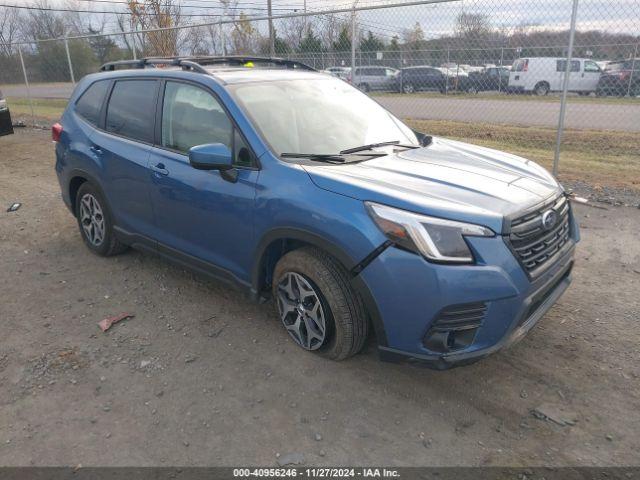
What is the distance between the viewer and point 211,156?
3.22 m

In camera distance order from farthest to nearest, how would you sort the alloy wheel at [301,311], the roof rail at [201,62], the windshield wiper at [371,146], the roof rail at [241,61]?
the roof rail at [241,61] → the roof rail at [201,62] → the windshield wiper at [371,146] → the alloy wheel at [301,311]

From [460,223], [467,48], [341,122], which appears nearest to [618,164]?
[467,48]

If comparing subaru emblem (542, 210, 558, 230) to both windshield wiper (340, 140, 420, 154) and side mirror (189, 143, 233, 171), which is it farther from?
side mirror (189, 143, 233, 171)

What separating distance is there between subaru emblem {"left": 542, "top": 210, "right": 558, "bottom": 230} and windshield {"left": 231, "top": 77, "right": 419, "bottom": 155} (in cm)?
129

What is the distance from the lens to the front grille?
2.73 meters

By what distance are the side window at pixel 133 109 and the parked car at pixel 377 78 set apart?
7.91 metres

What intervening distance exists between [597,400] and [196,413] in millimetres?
2273

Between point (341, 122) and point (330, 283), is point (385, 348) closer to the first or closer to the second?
point (330, 283)

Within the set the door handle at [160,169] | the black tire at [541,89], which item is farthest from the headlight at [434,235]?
the black tire at [541,89]

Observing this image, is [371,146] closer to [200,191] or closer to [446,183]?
[446,183]

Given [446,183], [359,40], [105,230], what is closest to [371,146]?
[446,183]

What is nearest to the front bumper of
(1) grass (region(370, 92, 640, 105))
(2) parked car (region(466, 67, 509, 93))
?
(2) parked car (region(466, 67, 509, 93))

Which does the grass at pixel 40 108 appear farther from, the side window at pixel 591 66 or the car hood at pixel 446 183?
the car hood at pixel 446 183

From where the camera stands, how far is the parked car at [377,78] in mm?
12004
